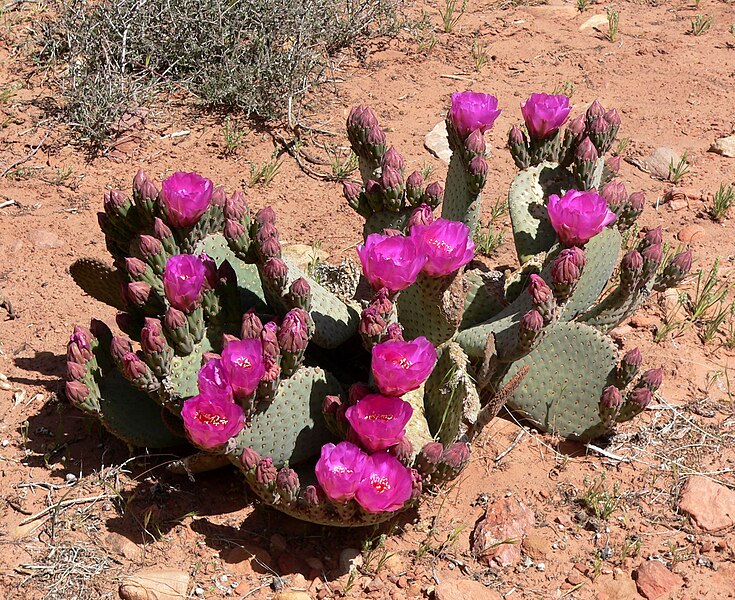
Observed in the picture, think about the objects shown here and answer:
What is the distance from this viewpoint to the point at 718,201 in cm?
456

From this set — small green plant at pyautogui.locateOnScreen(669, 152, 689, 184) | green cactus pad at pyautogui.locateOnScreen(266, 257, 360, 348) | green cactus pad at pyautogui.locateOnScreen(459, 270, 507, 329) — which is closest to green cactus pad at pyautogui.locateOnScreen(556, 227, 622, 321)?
green cactus pad at pyautogui.locateOnScreen(459, 270, 507, 329)

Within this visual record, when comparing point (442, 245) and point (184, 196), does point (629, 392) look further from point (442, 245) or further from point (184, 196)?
point (184, 196)

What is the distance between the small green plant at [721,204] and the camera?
14.8ft

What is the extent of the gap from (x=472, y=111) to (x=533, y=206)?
547 mm

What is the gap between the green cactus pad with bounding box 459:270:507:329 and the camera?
11.3 ft

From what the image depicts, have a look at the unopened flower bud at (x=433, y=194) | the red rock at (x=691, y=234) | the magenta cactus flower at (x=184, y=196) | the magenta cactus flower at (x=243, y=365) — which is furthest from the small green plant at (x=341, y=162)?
the magenta cactus flower at (x=243, y=365)

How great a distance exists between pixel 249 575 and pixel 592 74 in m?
4.18

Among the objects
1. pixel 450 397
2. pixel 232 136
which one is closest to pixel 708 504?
pixel 450 397

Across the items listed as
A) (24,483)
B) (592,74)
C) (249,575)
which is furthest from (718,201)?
(24,483)

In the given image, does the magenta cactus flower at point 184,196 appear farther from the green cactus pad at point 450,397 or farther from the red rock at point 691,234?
the red rock at point 691,234

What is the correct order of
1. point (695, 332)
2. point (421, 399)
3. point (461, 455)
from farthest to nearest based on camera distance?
point (695, 332) < point (421, 399) < point (461, 455)

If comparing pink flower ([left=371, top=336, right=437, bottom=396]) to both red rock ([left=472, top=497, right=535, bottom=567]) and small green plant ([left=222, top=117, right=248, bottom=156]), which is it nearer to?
red rock ([left=472, top=497, right=535, bottom=567])

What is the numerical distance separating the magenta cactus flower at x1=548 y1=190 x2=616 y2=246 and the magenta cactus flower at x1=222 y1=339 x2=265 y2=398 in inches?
43.0

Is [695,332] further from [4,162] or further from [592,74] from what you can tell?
[4,162]
